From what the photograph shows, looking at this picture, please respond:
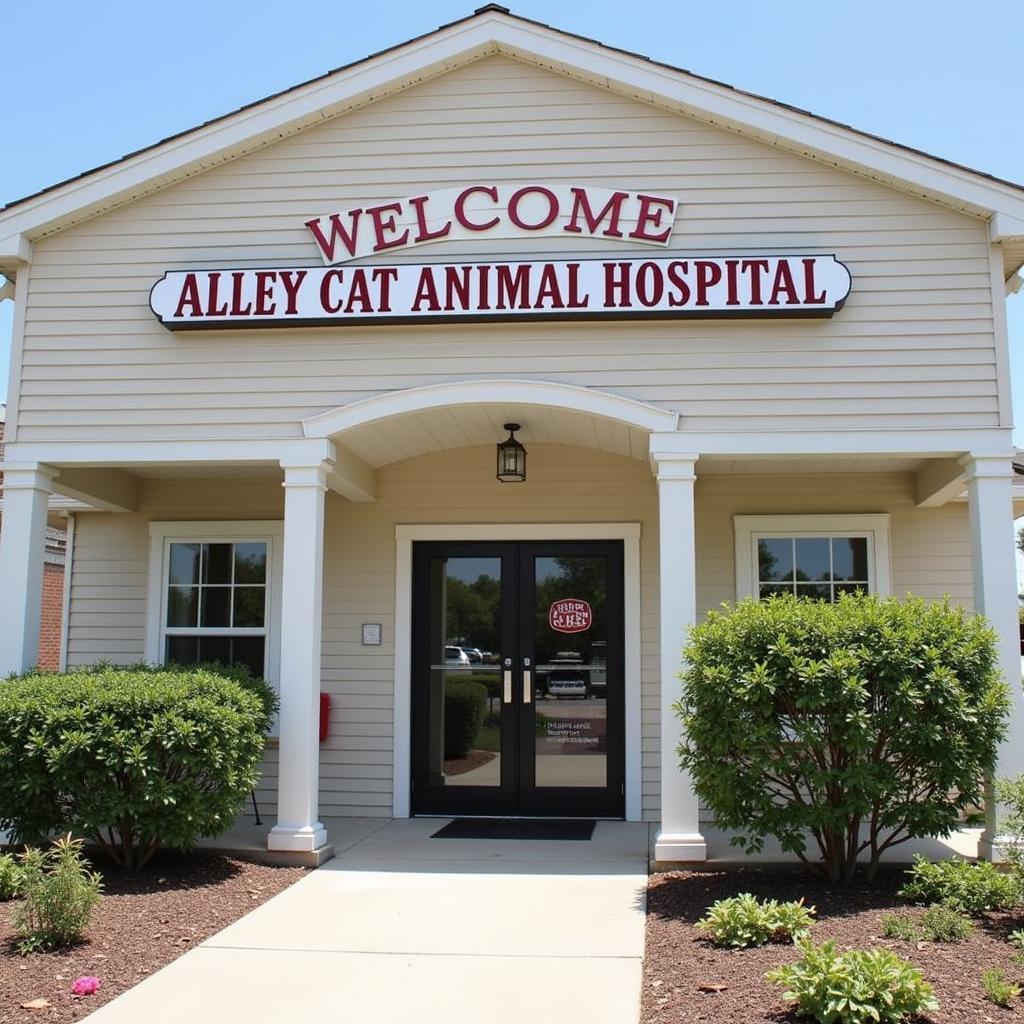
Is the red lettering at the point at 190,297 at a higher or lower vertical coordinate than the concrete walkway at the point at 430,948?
higher

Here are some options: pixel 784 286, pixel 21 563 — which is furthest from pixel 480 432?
pixel 21 563

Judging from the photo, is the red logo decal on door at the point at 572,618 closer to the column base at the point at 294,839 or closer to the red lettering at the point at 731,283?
the column base at the point at 294,839

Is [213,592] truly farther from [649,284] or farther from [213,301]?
[649,284]

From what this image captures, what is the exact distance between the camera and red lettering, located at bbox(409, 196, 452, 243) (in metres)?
7.64

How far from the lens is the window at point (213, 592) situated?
9352 mm

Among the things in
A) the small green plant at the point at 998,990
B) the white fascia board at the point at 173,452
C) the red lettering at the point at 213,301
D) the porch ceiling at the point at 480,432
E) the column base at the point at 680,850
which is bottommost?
the small green plant at the point at 998,990

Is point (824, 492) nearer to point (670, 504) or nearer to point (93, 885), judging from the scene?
point (670, 504)

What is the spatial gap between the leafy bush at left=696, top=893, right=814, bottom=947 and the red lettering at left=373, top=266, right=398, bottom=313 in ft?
14.9

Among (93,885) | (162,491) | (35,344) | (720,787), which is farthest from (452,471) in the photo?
(93,885)

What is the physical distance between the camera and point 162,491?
31.6 ft

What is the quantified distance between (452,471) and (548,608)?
1466 millimetres

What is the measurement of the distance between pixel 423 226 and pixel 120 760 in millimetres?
4176

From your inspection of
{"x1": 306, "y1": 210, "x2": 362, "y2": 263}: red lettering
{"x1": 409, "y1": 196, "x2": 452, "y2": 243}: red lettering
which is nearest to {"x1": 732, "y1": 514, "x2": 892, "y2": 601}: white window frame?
{"x1": 409, "y1": 196, "x2": 452, "y2": 243}: red lettering

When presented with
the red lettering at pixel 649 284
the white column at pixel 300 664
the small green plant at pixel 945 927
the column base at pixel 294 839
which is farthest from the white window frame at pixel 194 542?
the small green plant at pixel 945 927
